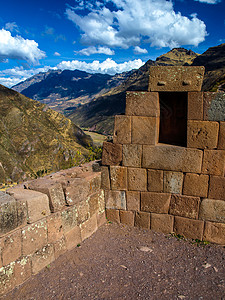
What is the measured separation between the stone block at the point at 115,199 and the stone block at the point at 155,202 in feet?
1.64

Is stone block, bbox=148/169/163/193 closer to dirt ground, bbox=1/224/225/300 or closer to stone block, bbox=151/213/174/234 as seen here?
stone block, bbox=151/213/174/234

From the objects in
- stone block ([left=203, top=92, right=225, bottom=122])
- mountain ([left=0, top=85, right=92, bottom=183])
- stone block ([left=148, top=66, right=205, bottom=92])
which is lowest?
mountain ([left=0, top=85, right=92, bottom=183])

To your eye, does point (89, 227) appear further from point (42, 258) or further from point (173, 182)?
point (173, 182)

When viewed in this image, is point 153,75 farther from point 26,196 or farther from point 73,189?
point 26,196

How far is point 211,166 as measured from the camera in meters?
4.73

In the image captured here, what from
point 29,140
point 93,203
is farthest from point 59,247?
point 29,140

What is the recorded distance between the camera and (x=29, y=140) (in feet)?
87.8

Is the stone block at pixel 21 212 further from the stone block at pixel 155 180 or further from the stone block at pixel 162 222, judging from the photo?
the stone block at pixel 162 222

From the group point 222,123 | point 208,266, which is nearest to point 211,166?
point 222,123

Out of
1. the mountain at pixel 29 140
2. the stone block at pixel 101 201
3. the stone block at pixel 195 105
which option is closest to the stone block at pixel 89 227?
the stone block at pixel 101 201

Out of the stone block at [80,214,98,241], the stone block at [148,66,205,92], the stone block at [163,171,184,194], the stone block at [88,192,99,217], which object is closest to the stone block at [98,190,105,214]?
the stone block at [88,192,99,217]

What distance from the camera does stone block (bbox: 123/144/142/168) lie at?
205 inches

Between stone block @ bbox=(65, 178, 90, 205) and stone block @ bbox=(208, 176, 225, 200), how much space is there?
2767 mm

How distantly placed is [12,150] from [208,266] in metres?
24.4
